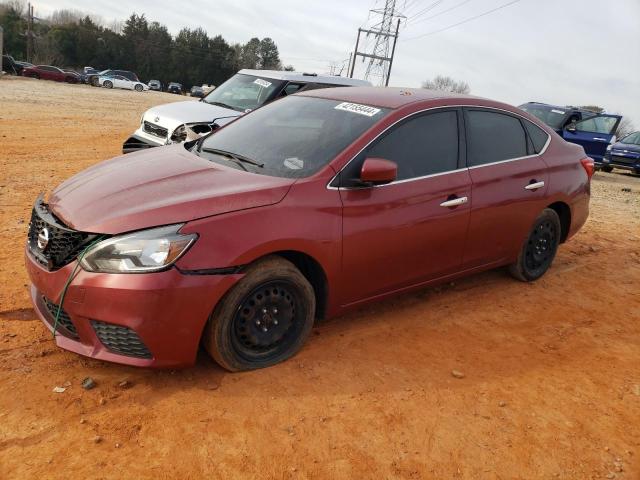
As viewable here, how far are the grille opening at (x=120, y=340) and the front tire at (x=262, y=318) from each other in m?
0.37

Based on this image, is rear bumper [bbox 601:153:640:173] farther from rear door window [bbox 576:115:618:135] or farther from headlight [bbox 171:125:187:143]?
headlight [bbox 171:125:187:143]

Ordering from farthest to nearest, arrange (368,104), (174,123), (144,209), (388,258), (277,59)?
1. (277,59)
2. (174,123)
3. (368,104)
4. (388,258)
5. (144,209)

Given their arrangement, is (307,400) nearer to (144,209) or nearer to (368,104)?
(144,209)

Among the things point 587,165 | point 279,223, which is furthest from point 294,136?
point 587,165

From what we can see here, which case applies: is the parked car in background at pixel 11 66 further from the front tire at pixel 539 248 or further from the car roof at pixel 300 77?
the front tire at pixel 539 248

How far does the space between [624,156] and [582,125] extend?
4117mm

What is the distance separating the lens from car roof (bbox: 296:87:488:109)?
4.22m

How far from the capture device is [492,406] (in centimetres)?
333

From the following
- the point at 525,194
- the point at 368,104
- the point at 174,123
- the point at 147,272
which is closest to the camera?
the point at 147,272

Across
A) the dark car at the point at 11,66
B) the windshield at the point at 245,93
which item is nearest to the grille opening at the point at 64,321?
the windshield at the point at 245,93

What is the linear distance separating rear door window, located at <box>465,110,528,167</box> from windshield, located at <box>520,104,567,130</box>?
37.2 ft

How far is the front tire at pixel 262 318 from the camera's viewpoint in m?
3.19

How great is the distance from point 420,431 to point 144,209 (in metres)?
1.94

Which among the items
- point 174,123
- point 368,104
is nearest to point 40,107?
point 174,123
